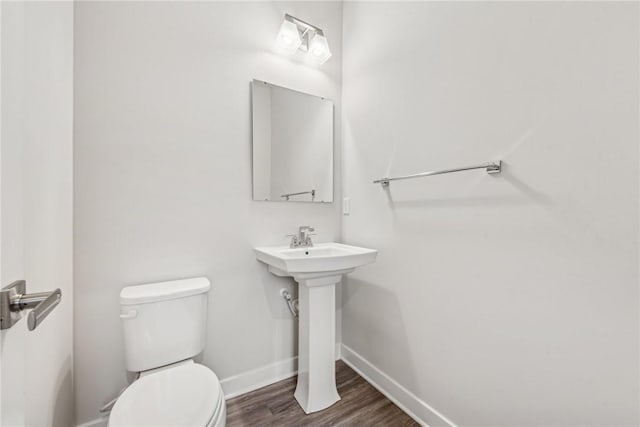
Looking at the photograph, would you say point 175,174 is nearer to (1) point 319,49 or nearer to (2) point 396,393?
(1) point 319,49

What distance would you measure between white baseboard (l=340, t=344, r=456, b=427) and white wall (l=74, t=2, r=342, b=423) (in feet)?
1.47

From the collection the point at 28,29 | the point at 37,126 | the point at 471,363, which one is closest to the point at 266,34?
the point at 28,29

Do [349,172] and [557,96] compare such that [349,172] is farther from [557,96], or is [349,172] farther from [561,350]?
[561,350]

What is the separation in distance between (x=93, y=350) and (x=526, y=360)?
6.04 ft

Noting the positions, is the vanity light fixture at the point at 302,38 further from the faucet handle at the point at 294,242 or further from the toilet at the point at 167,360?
the toilet at the point at 167,360

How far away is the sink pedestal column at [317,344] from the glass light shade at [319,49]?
1427mm

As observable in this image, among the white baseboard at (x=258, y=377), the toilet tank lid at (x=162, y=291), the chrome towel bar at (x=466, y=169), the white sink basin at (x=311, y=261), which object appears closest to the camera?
the chrome towel bar at (x=466, y=169)

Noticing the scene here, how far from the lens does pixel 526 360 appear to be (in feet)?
3.34

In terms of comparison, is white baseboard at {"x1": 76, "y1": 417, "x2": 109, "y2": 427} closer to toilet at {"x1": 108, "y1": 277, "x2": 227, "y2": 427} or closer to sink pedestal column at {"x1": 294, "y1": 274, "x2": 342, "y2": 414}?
toilet at {"x1": 108, "y1": 277, "x2": 227, "y2": 427}

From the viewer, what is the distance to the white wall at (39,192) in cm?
47

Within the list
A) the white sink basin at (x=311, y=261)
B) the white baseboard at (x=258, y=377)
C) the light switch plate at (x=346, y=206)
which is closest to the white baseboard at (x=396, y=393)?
the white baseboard at (x=258, y=377)

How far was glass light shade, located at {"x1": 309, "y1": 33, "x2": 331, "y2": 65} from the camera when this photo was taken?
5.70ft

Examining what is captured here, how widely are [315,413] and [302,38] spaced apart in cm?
221

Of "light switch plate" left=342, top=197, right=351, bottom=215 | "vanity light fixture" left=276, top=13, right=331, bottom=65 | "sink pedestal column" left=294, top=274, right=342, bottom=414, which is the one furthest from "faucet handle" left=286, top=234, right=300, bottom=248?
"vanity light fixture" left=276, top=13, right=331, bottom=65
